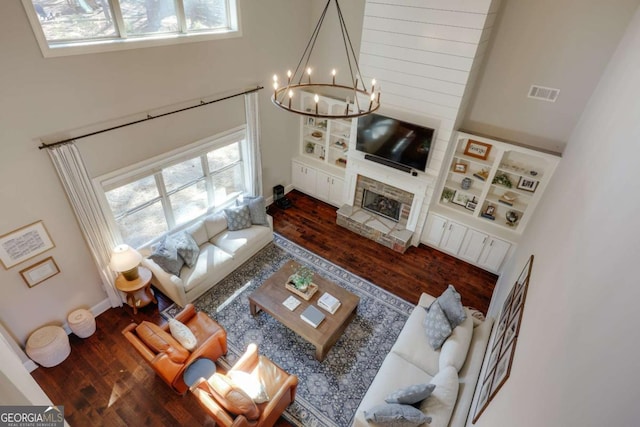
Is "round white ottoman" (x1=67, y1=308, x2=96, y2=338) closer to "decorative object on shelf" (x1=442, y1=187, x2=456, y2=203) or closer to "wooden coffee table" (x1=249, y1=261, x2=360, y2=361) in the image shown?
"wooden coffee table" (x1=249, y1=261, x2=360, y2=361)

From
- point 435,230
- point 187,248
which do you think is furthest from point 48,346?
point 435,230

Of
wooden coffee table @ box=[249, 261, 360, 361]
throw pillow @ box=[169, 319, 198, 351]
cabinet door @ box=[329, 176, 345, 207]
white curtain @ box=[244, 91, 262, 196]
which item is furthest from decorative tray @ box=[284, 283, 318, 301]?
cabinet door @ box=[329, 176, 345, 207]

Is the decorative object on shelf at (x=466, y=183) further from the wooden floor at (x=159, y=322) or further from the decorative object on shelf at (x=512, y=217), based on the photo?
the wooden floor at (x=159, y=322)

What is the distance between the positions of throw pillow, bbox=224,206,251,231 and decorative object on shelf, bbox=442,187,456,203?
12.0ft

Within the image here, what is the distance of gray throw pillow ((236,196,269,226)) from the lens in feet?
20.0

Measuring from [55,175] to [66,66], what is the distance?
1.21 metres

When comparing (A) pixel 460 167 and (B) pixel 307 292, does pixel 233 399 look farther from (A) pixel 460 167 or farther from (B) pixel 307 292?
(A) pixel 460 167

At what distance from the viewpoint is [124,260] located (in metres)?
4.48

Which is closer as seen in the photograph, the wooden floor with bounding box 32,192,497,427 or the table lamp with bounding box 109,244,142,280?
the wooden floor with bounding box 32,192,497,427

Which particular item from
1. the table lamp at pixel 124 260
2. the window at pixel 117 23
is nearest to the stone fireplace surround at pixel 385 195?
the window at pixel 117 23

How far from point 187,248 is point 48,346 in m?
1.98

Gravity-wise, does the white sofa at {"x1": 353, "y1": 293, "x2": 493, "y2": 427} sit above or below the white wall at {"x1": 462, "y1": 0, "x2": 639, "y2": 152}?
below

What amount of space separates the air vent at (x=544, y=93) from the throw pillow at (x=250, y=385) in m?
5.37

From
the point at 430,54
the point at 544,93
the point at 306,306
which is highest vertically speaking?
the point at 430,54
